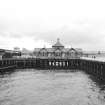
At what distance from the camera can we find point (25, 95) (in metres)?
23.9

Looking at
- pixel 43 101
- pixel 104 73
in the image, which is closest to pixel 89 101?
pixel 43 101

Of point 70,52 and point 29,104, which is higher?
point 70,52

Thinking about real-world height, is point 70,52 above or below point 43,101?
above

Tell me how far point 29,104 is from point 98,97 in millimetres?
9224

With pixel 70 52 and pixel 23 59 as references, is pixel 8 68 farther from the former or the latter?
pixel 70 52

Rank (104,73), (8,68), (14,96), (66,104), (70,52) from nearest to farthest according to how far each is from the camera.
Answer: (66,104) < (14,96) < (104,73) < (8,68) < (70,52)

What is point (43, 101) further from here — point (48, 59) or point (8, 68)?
point (48, 59)

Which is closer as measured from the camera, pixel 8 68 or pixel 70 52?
pixel 8 68

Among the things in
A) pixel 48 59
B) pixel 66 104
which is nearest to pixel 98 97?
pixel 66 104

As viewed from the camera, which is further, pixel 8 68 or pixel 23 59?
pixel 23 59

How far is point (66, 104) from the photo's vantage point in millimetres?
20047

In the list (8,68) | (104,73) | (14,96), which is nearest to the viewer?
(14,96)

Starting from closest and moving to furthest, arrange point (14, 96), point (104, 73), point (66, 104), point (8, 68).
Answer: point (66, 104) < point (14, 96) < point (104, 73) < point (8, 68)

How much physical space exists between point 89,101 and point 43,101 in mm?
5704
